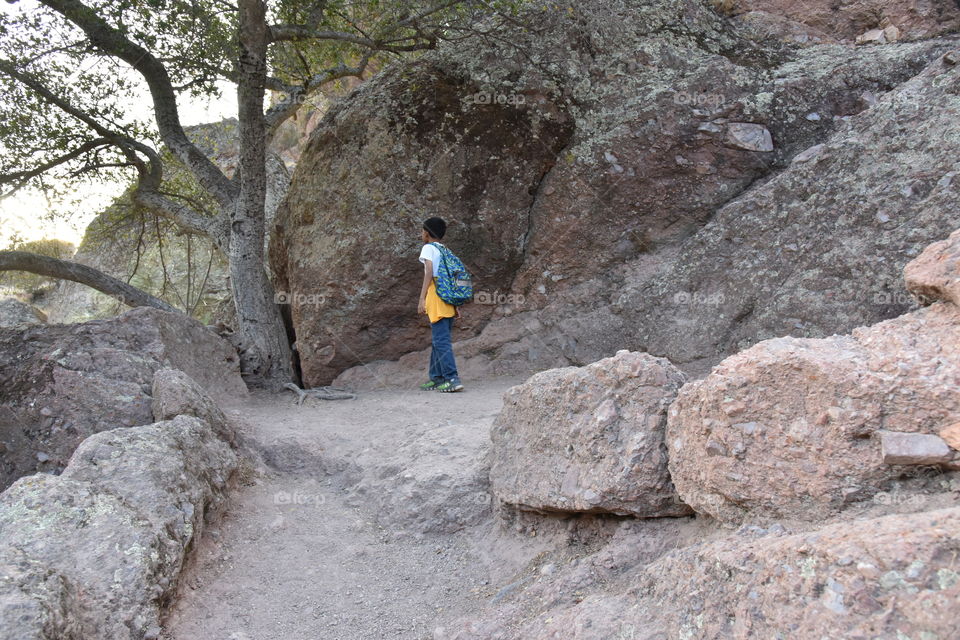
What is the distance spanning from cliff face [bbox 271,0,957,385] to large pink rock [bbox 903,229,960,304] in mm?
3303

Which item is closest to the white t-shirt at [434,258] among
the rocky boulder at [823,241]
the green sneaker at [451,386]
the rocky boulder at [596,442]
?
the green sneaker at [451,386]

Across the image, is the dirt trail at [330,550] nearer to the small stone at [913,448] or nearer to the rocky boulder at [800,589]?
the rocky boulder at [800,589]

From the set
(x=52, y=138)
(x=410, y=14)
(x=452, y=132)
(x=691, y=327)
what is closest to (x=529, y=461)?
(x=691, y=327)

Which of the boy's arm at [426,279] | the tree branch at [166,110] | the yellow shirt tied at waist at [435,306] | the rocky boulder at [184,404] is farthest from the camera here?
the tree branch at [166,110]

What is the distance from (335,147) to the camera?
24.8ft


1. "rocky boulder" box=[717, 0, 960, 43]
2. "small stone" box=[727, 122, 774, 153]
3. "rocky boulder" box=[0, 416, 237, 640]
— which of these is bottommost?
"rocky boulder" box=[0, 416, 237, 640]

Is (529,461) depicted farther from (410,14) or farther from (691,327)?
(410,14)

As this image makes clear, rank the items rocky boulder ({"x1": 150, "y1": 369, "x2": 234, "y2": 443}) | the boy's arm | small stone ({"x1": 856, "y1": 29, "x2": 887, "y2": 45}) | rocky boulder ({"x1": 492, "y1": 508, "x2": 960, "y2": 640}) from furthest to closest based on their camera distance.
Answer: small stone ({"x1": 856, "y1": 29, "x2": 887, "y2": 45})
the boy's arm
rocky boulder ({"x1": 150, "y1": 369, "x2": 234, "y2": 443})
rocky boulder ({"x1": 492, "y1": 508, "x2": 960, "y2": 640})

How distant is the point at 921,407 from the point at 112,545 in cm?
300

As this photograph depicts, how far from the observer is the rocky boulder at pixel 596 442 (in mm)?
3004

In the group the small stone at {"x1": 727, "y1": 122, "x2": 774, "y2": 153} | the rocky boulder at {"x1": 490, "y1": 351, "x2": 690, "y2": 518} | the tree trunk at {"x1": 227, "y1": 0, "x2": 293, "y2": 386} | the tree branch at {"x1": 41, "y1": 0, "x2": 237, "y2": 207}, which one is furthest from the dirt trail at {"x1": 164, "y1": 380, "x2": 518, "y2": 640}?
the small stone at {"x1": 727, "y1": 122, "x2": 774, "y2": 153}

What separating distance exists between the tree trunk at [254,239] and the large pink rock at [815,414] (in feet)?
17.8

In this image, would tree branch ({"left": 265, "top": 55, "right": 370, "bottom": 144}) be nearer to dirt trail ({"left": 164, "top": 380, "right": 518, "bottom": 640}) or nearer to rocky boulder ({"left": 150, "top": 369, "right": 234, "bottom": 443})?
dirt trail ({"left": 164, "top": 380, "right": 518, "bottom": 640})

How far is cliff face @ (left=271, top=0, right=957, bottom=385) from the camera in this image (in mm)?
6570
